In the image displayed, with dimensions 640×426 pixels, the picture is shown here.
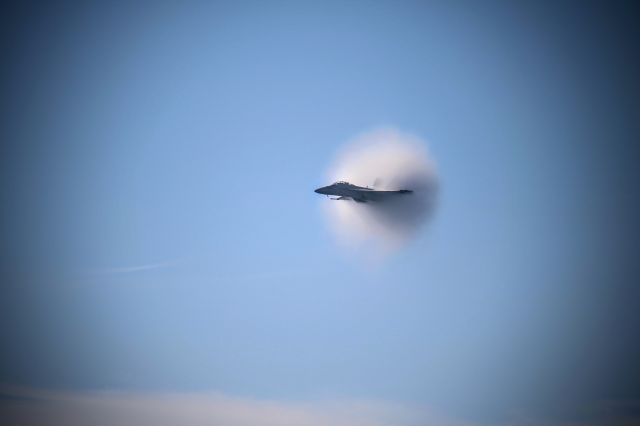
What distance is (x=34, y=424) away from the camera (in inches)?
2571

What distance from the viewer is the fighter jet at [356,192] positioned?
65.5m

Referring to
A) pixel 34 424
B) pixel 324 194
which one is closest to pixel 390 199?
pixel 324 194

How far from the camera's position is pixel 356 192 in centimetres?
6650

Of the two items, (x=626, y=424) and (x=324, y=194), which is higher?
(x=324, y=194)

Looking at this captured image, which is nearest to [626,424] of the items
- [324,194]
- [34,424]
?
[324,194]

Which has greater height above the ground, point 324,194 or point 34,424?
point 324,194

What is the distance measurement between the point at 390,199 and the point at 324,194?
20.8 feet

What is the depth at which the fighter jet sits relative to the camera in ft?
215

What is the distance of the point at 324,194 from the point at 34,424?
102 feet

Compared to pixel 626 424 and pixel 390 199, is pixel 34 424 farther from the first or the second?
pixel 626 424

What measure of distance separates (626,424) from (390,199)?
29021 millimetres

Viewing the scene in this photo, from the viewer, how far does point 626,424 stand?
69.2 meters

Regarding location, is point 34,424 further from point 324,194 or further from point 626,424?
point 626,424

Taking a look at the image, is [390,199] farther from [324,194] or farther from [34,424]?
[34,424]
